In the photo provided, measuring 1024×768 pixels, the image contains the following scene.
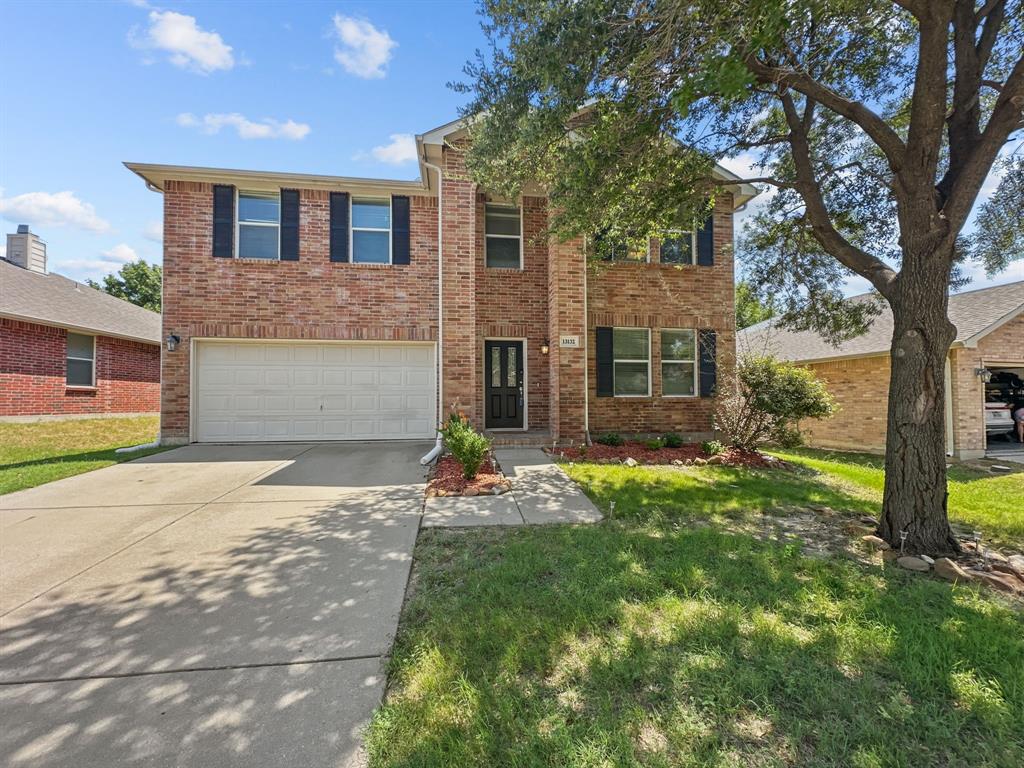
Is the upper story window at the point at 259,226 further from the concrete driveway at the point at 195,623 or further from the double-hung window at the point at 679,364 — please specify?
the double-hung window at the point at 679,364

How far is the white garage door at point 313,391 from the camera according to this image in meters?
9.52

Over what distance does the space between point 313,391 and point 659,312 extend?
8094 mm

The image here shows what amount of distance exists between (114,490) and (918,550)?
9.17 meters

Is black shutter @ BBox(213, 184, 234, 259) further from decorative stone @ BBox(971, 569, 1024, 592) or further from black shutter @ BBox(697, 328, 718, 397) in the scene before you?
decorative stone @ BBox(971, 569, 1024, 592)

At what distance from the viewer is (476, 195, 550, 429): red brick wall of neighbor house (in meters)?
9.96

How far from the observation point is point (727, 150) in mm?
6504

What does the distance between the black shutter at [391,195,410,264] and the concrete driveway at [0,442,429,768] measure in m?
6.10

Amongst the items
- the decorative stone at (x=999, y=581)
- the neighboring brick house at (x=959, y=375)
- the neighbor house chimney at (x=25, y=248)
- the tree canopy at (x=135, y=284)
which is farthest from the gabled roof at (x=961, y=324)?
the tree canopy at (x=135, y=284)

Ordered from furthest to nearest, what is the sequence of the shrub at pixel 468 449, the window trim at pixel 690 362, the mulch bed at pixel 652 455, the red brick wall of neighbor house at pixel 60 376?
the red brick wall of neighbor house at pixel 60 376 < the window trim at pixel 690 362 < the mulch bed at pixel 652 455 < the shrub at pixel 468 449

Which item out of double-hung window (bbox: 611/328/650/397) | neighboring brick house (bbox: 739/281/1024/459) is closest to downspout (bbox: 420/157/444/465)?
double-hung window (bbox: 611/328/650/397)

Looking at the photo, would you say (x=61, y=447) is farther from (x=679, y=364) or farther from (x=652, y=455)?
(x=679, y=364)

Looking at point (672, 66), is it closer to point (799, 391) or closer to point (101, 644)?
point (799, 391)

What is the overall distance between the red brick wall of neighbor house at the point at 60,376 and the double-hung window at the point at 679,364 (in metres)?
16.6

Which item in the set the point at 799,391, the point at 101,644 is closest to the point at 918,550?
the point at 799,391
